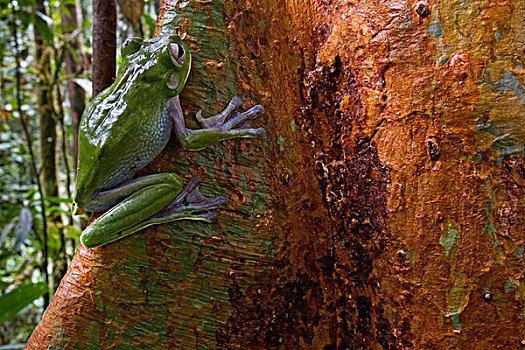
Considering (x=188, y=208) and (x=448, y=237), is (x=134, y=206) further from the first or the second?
(x=448, y=237)

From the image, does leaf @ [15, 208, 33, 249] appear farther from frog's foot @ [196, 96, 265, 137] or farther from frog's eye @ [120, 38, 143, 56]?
frog's foot @ [196, 96, 265, 137]

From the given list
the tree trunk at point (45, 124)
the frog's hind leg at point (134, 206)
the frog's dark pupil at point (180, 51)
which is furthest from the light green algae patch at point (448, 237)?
the tree trunk at point (45, 124)

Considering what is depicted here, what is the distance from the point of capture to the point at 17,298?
1.56m

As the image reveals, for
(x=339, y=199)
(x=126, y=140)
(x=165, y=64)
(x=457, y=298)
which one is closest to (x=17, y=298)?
(x=126, y=140)

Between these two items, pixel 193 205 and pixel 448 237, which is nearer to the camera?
pixel 448 237

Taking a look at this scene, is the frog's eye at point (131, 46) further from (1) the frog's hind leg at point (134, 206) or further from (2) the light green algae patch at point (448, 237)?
(2) the light green algae patch at point (448, 237)

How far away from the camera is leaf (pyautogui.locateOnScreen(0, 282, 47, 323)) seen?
1550mm

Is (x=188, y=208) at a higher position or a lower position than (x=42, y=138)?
lower

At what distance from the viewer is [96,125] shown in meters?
0.88

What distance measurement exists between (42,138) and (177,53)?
1754 millimetres

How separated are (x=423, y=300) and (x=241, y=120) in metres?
0.50

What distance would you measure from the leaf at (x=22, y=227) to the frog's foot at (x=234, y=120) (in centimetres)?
130

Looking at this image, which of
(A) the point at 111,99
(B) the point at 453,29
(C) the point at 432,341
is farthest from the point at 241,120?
(C) the point at 432,341

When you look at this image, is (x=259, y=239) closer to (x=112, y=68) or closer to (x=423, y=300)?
(x=423, y=300)
